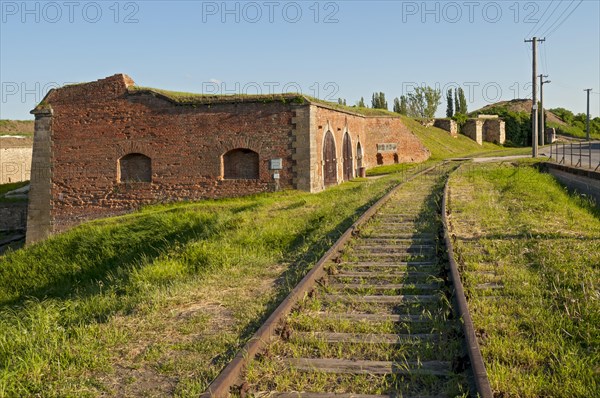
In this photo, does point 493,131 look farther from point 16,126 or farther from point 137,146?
point 16,126

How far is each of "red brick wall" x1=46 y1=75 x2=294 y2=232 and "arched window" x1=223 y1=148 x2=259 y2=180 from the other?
0.87ft

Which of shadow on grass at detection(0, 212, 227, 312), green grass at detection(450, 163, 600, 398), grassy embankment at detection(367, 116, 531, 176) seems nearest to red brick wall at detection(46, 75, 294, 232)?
shadow on grass at detection(0, 212, 227, 312)

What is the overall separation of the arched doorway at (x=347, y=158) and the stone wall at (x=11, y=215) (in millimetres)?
14280

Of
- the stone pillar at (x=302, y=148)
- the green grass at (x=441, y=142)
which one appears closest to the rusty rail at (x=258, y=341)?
the stone pillar at (x=302, y=148)

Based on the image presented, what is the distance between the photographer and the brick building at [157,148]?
1944 cm

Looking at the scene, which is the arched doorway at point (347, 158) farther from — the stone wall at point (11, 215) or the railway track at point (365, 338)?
the railway track at point (365, 338)

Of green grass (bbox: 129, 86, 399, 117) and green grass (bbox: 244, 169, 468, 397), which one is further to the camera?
green grass (bbox: 129, 86, 399, 117)

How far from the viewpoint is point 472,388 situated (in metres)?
3.35

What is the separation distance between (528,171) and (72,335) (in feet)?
62.6

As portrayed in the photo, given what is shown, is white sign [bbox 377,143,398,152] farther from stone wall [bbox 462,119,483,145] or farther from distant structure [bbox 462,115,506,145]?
distant structure [bbox 462,115,506,145]

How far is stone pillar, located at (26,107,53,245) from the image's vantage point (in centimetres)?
2130

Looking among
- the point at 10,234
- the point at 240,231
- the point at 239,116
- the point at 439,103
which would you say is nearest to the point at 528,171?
the point at 239,116

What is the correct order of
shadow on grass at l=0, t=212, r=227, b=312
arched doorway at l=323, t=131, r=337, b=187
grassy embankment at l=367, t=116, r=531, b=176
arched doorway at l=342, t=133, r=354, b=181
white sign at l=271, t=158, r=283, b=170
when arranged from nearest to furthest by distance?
shadow on grass at l=0, t=212, r=227, b=312, white sign at l=271, t=158, r=283, b=170, arched doorway at l=323, t=131, r=337, b=187, arched doorway at l=342, t=133, r=354, b=181, grassy embankment at l=367, t=116, r=531, b=176

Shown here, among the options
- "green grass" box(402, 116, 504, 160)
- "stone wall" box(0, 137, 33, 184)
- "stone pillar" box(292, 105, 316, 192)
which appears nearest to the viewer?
"stone pillar" box(292, 105, 316, 192)
